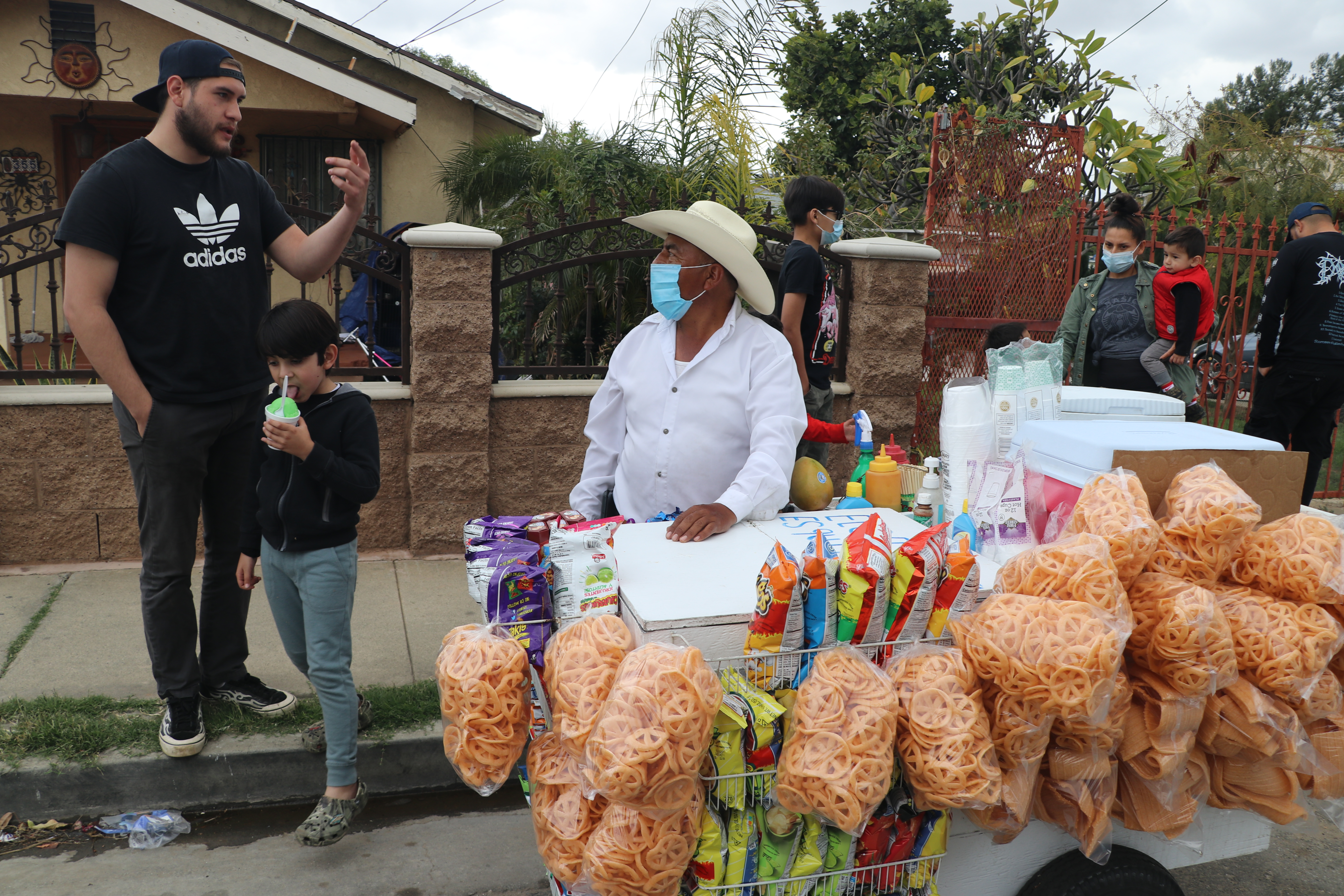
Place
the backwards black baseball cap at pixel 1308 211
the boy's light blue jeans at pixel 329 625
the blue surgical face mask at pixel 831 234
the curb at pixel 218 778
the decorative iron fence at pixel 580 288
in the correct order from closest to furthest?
the boy's light blue jeans at pixel 329 625
the curb at pixel 218 778
the blue surgical face mask at pixel 831 234
the decorative iron fence at pixel 580 288
the backwards black baseball cap at pixel 1308 211

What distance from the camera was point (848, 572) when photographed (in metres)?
1.88

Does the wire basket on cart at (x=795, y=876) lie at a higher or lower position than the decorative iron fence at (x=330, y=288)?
lower

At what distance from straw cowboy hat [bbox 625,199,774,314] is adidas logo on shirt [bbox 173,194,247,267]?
1434mm

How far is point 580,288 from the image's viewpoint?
695 centimetres

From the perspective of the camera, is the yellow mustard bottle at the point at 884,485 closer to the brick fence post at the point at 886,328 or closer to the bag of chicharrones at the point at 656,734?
the bag of chicharrones at the point at 656,734

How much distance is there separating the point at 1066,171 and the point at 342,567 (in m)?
5.84

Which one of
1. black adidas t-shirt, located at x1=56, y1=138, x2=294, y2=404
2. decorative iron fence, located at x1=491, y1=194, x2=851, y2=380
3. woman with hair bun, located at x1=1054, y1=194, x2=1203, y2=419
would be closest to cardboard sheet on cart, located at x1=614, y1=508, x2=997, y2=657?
black adidas t-shirt, located at x1=56, y1=138, x2=294, y2=404

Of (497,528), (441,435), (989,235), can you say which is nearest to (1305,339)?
(989,235)

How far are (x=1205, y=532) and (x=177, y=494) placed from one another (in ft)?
10.3

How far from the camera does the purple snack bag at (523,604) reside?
6.65 ft

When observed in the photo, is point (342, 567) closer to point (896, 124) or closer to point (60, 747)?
point (60, 747)

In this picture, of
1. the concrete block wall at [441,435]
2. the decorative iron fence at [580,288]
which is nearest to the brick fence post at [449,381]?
the concrete block wall at [441,435]

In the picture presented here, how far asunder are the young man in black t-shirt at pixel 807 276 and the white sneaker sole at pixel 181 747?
2887 millimetres

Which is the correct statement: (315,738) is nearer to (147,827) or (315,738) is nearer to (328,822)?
(328,822)
